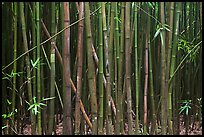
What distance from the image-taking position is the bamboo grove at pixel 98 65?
154 cm

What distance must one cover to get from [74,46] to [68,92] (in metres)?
1.01

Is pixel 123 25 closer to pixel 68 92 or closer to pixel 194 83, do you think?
pixel 68 92

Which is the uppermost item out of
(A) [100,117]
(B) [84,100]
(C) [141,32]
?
(C) [141,32]

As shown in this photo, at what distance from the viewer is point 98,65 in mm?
1531

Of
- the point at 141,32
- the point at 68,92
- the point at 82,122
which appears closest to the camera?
the point at 68,92

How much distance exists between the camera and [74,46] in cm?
240

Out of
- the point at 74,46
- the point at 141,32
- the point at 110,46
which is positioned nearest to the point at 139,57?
the point at 141,32

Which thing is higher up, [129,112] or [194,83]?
[129,112]

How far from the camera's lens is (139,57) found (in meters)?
2.31

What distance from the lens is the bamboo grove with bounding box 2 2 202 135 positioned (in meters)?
1.54

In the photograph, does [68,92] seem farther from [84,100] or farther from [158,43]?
[158,43]

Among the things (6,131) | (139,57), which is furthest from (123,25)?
(6,131)

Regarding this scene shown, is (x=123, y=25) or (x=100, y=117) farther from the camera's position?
(x=123, y=25)

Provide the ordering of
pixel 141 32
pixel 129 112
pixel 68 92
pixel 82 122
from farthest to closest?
pixel 141 32
pixel 82 122
pixel 129 112
pixel 68 92
